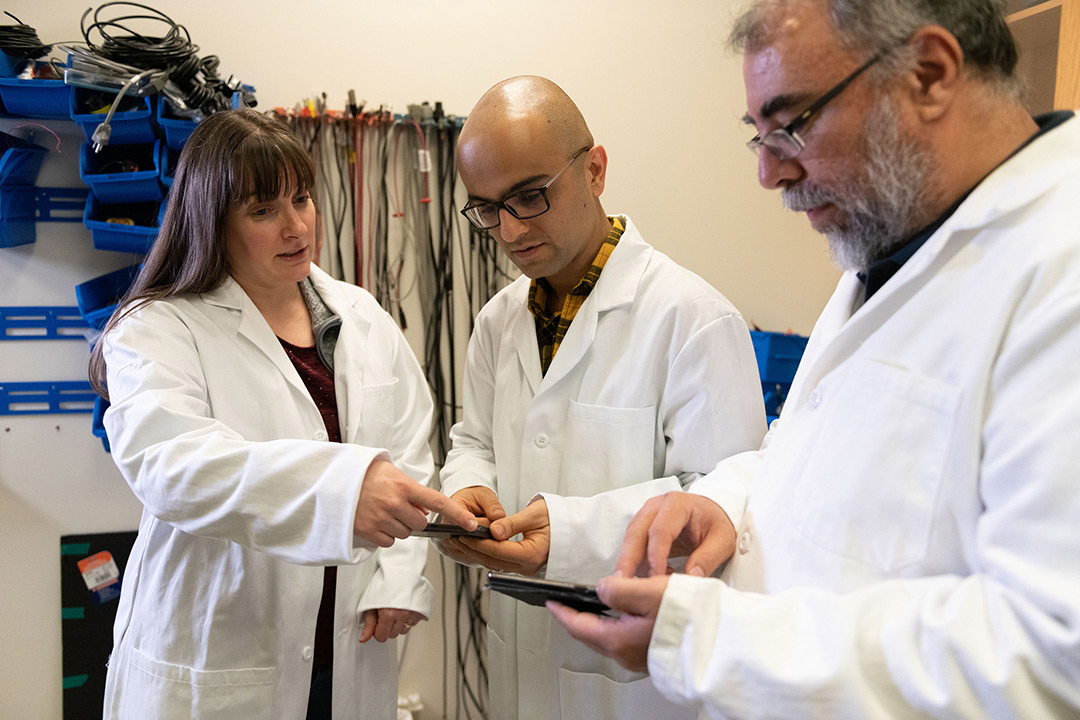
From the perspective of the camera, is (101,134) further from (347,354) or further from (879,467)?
(879,467)

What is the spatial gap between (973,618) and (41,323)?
2.58m

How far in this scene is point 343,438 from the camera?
1.52 m

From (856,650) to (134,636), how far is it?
133 cm

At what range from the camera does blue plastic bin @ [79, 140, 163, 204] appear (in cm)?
194

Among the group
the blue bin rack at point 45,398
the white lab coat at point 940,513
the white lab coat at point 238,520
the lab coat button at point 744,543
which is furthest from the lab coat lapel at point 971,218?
the blue bin rack at point 45,398

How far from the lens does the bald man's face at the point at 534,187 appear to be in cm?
137

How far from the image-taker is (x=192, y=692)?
4.29ft

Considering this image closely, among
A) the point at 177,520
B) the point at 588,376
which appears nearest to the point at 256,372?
the point at 177,520

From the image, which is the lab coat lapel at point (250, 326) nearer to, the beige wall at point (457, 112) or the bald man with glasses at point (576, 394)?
the bald man with glasses at point (576, 394)

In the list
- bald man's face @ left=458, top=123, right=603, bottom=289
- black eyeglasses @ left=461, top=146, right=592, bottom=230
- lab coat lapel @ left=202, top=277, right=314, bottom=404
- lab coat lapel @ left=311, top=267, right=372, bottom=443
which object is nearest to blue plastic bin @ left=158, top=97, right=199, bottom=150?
lab coat lapel @ left=311, top=267, right=372, bottom=443

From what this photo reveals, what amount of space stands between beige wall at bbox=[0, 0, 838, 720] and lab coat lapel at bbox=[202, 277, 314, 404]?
1.09 metres

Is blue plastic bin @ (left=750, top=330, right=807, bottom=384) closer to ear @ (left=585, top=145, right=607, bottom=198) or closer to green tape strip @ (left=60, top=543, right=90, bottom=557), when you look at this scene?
ear @ (left=585, top=145, right=607, bottom=198)

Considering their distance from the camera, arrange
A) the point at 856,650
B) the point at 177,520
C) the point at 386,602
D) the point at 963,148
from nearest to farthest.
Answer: the point at 856,650 < the point at 963,148 < the point at 177,520 < the point at 386,602

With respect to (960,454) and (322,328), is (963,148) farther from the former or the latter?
(322,328)
